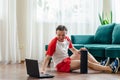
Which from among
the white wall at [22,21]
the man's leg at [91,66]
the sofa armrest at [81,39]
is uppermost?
the white wall at [22,21]

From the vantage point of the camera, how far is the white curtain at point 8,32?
544 centimetres

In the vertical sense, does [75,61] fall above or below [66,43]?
below

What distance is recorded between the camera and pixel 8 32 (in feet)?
17.9

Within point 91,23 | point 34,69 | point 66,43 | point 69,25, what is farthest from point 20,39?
point 34,69

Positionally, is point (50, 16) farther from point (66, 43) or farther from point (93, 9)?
point (66, 43)

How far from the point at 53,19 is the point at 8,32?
39.2 inches

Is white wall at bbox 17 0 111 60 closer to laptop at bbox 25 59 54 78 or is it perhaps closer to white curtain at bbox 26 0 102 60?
white curtain at bbox 26 0 102 60

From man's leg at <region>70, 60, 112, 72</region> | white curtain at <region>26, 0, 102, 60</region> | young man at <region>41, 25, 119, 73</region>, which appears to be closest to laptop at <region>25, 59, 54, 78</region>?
young man at <region>41, 25, 119, 73</region>

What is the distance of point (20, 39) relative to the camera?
5707 millimetres

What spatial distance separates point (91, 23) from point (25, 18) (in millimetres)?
1452

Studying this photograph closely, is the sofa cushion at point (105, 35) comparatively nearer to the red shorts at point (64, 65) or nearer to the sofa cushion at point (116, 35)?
the sofa cushion at point (116, 35)

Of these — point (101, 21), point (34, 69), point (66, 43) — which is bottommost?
point (34, 69)

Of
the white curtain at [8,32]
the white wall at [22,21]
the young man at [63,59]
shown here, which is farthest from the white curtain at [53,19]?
the young man at [63,59]

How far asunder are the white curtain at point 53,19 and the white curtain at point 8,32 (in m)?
0.30
